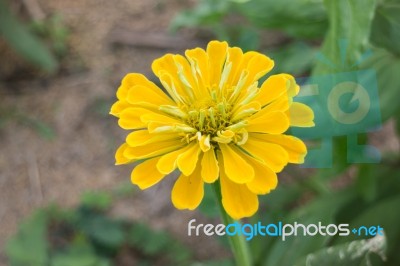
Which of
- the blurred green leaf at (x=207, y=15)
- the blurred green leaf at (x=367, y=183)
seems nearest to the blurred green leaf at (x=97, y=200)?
the blurred green leaf at (x=207, y=15)

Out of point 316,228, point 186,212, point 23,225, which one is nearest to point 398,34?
point 316,228

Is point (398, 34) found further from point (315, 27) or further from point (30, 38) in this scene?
point (30, 38)

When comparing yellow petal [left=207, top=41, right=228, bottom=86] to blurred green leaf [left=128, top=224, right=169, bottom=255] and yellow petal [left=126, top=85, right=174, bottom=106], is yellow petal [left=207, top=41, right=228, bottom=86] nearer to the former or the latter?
yellow petal [left=126, top=85, right=174, bottom=106]

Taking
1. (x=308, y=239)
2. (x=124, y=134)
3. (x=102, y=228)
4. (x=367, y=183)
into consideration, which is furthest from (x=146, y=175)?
(x=124, y=134)

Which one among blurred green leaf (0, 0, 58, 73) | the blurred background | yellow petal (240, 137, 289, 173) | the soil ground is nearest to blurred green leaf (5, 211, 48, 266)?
the blurred background

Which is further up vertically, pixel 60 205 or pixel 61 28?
pixel 61 28

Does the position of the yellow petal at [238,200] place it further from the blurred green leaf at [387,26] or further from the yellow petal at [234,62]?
the blurred green leaf at [387,26]

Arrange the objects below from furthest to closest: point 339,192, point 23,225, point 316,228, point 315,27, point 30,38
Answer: point 30,38 → point 23,225 → point 339,192 → point 315,27 → point 316,228
